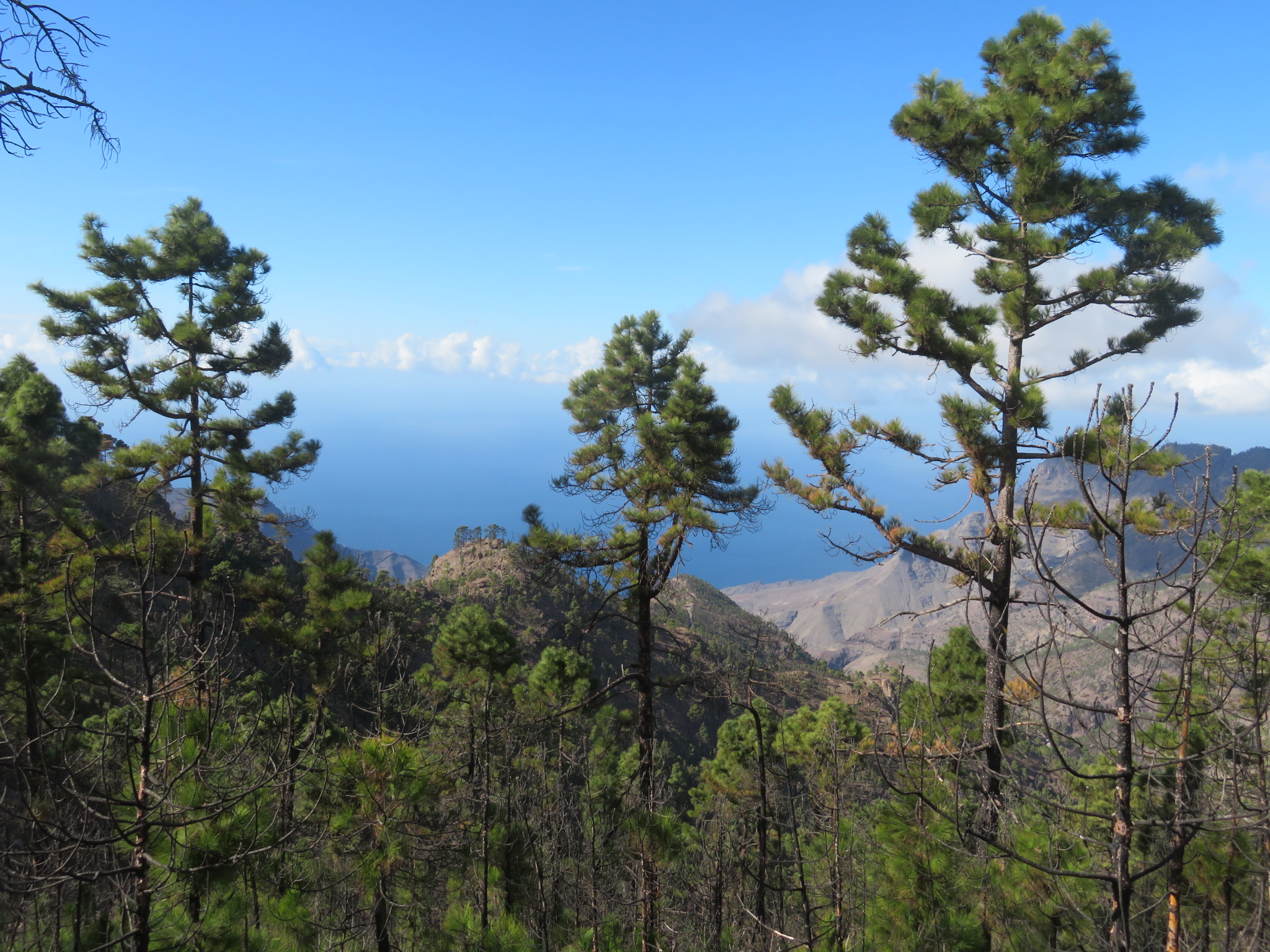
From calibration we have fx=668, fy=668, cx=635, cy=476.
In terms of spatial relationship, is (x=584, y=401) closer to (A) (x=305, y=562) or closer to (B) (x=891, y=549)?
(B) (x=891, y=549)

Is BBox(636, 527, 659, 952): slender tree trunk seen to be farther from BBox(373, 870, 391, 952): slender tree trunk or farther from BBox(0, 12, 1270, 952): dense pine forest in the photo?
BBox(373, 870, 391, 952): slender tree trunk

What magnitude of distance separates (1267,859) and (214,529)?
15.3 meters

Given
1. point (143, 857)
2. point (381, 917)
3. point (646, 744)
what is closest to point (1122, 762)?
point (143, 857)

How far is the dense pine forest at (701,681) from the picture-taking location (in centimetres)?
326

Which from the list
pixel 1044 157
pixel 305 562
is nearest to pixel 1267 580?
pixel 1044 157

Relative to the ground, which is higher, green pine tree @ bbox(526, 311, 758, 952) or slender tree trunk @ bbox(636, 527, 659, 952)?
green pine tree @ bbox(526, 311, 758, 952)

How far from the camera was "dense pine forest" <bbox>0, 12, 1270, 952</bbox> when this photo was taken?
3.26 m

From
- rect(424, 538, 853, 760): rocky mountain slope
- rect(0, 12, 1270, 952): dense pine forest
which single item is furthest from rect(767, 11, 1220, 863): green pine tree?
rect(424, 538, 853, 760): rocky mountain slope

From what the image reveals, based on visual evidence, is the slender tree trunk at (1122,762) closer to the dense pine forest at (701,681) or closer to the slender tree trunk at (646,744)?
the dense pine forest at (701,681)

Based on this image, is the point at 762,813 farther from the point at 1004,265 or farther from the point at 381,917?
the point at 1004,265

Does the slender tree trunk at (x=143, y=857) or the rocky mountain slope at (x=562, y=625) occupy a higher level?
the slender tree trunk at (x=143, y=857)

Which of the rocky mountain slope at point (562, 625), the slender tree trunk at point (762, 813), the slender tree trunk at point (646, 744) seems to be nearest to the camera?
the slender tree trunk at point (762, 813)

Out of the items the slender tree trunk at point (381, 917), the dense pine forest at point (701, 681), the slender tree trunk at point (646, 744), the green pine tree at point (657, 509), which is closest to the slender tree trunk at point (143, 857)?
the dense pine forest at point (701, 681)

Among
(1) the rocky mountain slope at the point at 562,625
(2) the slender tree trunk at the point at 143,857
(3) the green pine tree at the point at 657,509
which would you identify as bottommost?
(1) the rocky mountain slope at the point at 562,625
